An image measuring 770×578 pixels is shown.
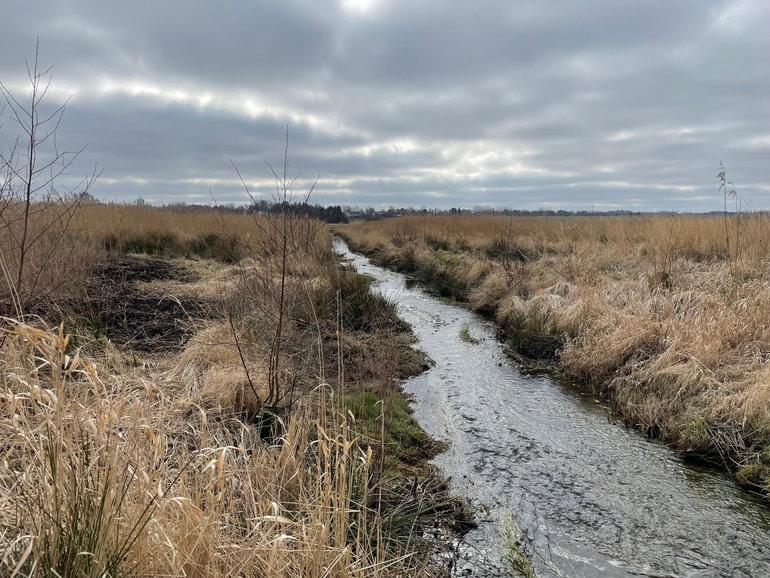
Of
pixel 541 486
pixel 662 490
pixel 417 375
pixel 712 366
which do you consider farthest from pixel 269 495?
pixel 712 366

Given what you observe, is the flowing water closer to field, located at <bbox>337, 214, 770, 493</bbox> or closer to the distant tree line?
field, located at <bbox>337, 214, 770, 493</bbox>

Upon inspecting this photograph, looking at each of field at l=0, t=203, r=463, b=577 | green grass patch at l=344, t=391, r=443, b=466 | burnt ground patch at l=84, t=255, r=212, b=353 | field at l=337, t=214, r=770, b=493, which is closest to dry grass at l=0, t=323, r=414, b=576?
field at l=0, t=203, r=463, b=577

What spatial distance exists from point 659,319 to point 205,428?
19.1ft

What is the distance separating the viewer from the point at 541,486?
3.75m

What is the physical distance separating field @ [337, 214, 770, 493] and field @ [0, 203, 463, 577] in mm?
2274

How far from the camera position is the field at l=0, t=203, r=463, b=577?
1.61 m

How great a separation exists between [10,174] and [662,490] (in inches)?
211

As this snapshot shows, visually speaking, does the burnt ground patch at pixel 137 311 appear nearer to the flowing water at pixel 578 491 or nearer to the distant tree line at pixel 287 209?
the distant tree line at pixel 287 209

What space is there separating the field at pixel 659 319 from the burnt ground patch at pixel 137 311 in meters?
4.71

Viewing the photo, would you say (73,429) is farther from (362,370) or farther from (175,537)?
(362,370)

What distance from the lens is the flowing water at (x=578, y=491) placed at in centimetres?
293

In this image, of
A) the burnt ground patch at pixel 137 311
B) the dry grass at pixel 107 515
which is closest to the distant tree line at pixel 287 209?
the burnt ground patch at pixel 137 311

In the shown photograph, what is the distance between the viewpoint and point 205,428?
2584 millimetres

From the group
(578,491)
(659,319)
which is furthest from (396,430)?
(659,319)
